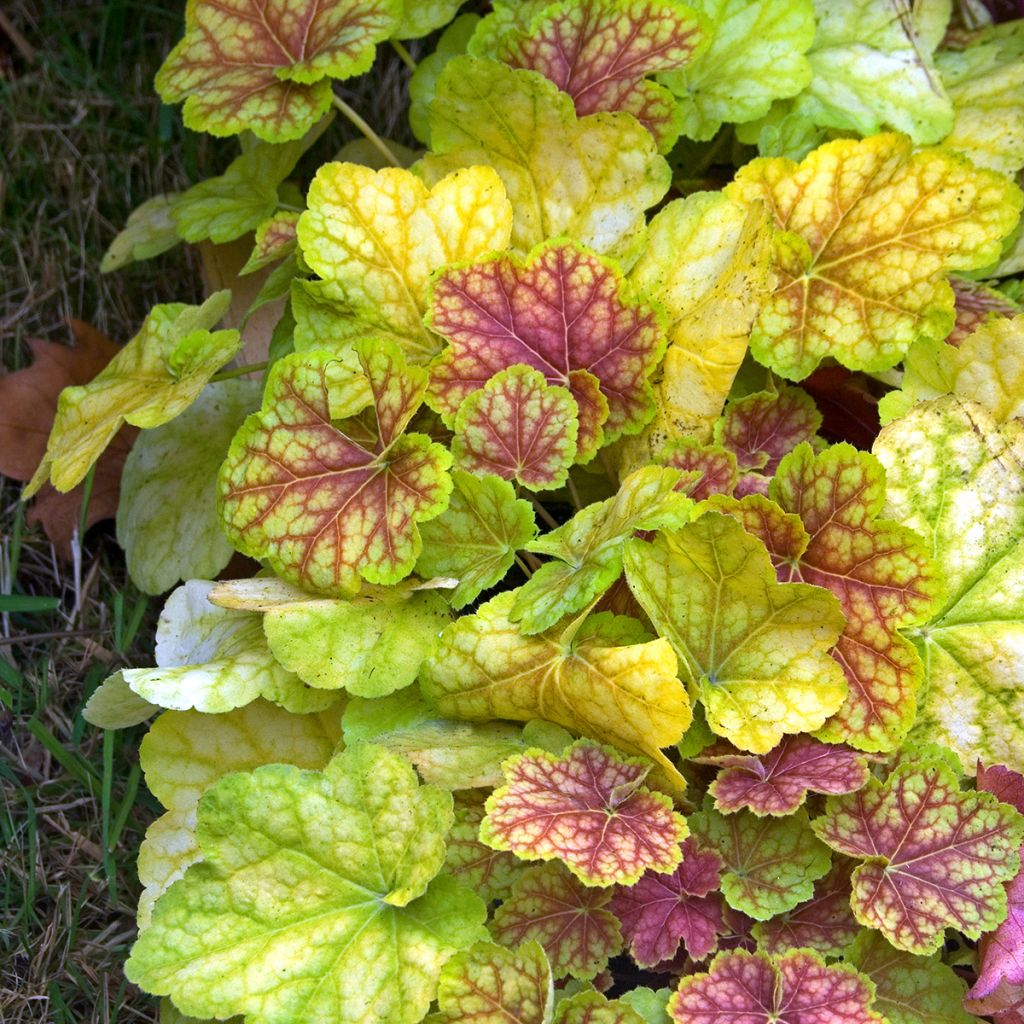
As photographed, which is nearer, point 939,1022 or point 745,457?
point 939,1022

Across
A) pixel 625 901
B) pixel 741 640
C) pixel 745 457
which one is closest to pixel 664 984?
pixel 625 901

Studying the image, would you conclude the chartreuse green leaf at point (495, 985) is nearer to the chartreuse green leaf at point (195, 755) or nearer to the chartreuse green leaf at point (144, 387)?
the chartreuse green leaf at point (195, 755)

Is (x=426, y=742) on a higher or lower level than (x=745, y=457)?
lower

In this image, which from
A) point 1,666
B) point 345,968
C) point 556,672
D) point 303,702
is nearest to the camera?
point 345,968

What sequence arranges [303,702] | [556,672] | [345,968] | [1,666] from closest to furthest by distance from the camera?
[345,968]
[556,672]
[303,702]
[1,666]

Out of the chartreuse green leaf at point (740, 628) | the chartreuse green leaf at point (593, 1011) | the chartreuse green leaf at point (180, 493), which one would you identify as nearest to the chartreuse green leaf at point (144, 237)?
the chartreuse green leaf at point (180, 493)

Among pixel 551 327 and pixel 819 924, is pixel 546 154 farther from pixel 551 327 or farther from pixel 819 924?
pixel 819 924

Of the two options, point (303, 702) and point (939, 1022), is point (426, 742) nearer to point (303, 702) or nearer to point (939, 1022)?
point (303, 702)

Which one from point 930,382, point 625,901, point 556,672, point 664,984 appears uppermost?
point 930,382
